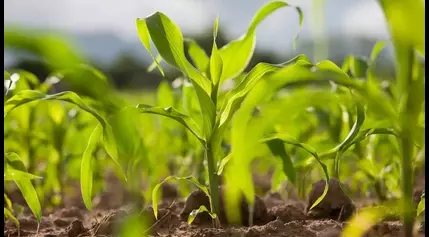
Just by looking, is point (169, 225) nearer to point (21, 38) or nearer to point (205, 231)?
point (205, 231)

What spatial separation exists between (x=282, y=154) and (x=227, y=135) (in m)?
0.88

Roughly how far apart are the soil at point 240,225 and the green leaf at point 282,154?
0.08 meters

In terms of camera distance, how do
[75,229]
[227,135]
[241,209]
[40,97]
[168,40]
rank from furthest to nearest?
[227,135], [241,209], [75,229], [168,40], [40,97]

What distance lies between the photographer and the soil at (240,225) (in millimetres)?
1574

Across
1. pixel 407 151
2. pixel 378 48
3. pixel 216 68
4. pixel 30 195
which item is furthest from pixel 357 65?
pixel 30 195

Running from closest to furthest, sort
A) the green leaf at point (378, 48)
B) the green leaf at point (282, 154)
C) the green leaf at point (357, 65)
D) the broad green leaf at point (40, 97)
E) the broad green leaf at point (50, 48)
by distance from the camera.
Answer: the broad green leaf at point (50, 48)
the broad green leaf at point (40, 97)
the green leaf at point (282, 154)
the green leaf at point (378, 48)
the green leaf at point (357, 65)

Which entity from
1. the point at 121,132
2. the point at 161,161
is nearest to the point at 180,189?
the point at 161,161

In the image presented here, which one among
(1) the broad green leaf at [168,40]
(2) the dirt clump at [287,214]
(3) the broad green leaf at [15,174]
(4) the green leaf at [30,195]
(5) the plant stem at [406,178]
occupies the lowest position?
(2) the dirt clump at [287,214]

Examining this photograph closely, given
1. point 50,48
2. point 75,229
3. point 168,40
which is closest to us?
point 50,48

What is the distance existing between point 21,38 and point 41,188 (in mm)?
1670

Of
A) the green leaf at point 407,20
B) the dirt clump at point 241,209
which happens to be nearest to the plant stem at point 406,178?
the green leaf at point 407,20

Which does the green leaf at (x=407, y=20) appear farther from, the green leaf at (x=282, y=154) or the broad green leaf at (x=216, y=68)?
the green leaf at (x=282, y=154)

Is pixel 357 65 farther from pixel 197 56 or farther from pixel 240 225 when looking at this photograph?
pixel 240 225

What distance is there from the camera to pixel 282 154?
1.95 m
